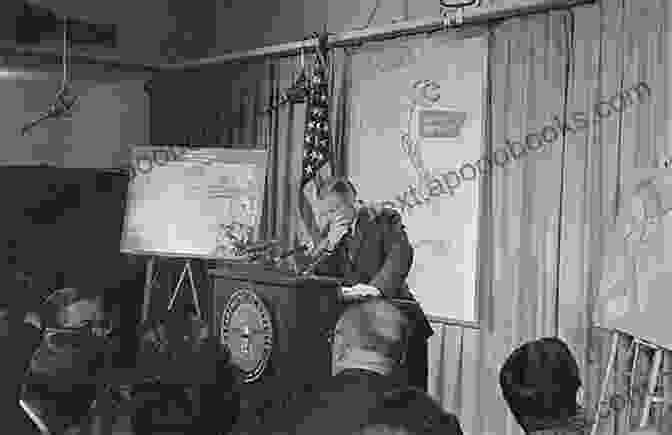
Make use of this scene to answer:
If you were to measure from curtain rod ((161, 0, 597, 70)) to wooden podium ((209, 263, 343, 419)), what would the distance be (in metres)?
2.04

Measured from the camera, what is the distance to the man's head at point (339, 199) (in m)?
4.57

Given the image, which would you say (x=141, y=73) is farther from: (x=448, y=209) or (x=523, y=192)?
(x=523, y=192)

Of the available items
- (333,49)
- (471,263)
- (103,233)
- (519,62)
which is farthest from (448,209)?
(103,233)

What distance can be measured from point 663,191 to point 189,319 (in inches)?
98.7

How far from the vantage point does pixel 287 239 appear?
686 cm

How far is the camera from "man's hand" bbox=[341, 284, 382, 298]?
424 cm

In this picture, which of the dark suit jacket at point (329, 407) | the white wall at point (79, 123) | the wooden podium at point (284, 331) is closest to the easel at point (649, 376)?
the wooden podium at point (284, 331)

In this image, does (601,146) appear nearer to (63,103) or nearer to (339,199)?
(339,199)

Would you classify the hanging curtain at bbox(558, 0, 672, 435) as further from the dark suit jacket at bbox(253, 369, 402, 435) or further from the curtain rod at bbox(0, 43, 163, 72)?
the curtain rod at bbox(0, 43, 163, 72)

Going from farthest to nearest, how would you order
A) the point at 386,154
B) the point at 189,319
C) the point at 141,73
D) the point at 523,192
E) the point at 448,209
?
the point at 141,73, the point at 386,154, the point at 448,209, the point at 523,192, the point at 189,319

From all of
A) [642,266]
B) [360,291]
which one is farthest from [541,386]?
[360,291]

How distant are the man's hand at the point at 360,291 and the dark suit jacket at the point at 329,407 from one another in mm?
2484

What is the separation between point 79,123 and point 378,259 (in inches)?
160

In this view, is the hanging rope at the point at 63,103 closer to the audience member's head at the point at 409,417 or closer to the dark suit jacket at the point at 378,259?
the dark suit jacket at the point at 378,259
